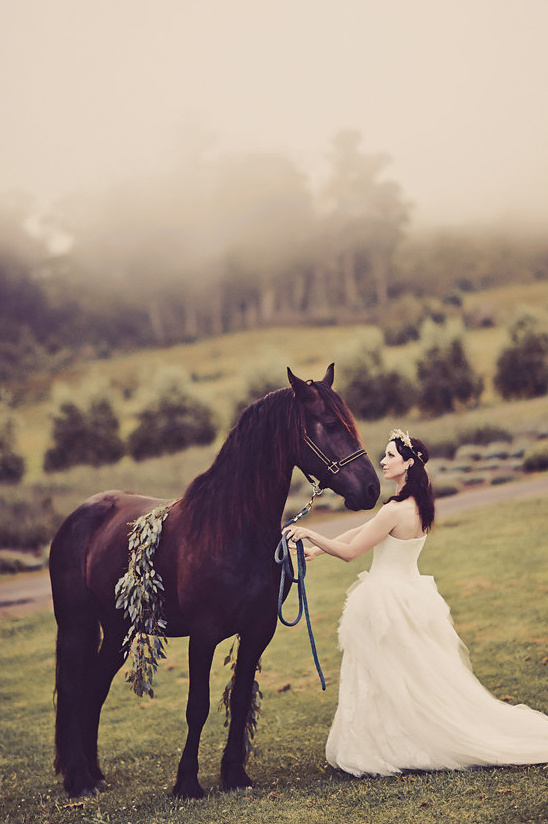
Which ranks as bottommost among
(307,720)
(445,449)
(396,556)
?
(307,720)

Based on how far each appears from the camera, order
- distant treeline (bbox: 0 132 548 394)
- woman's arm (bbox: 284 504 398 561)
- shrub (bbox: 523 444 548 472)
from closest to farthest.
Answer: woman's arm (bbox: 284 504 398 561)
shrub (bbox: 523 444 548 472)
distant treeline (bbox: 0 132 548 394)

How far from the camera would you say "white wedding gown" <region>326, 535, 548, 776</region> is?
384 cm

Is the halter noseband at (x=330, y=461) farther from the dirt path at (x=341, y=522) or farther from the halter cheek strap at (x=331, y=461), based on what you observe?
the dirt path at (x=341, y=522)

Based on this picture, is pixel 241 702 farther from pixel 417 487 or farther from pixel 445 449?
pixel 445 449

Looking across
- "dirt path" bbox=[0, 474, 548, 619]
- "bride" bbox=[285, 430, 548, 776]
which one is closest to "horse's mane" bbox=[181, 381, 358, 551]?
"bride" bbox=[285, 430, 548, 776]

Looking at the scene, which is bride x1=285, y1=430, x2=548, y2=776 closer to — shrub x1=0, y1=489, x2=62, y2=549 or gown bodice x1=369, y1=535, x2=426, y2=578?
gown bodice x1=369, y1=535, x2=426, y2=578

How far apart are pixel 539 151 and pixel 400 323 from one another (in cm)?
353

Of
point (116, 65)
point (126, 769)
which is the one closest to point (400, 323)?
point (116, 65)

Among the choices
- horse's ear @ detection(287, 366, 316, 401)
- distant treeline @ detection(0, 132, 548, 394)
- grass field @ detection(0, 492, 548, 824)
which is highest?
distant treeline @ detection(0, 132, 548, 394)

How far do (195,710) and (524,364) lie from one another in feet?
31.6

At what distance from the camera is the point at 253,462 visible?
12.5 ft

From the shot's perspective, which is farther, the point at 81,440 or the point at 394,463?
the point at 81,440

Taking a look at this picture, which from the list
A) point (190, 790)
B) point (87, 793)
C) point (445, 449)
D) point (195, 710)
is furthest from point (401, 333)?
point (190, 790)

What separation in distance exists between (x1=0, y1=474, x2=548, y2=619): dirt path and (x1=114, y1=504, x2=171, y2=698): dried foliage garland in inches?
240
